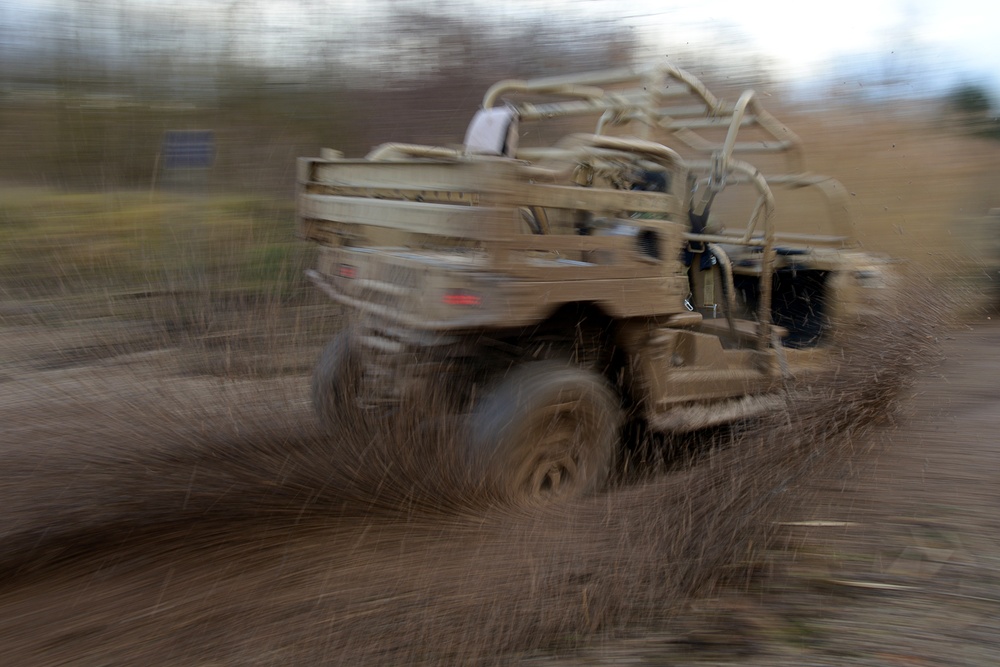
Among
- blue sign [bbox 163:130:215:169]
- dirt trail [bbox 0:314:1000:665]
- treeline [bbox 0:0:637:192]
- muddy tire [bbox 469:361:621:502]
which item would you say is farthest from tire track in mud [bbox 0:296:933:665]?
blue sign [bbox 163:130:215:169]

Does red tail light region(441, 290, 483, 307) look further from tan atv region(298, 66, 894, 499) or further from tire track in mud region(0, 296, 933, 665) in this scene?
tire track in mud region(0, 296, 933, 665)

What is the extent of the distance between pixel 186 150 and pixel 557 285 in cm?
557

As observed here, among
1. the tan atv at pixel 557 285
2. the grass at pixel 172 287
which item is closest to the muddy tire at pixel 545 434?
the tan atv at pixel 557 285

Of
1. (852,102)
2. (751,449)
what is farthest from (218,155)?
(852,102)

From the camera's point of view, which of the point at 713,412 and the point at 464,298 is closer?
the point at 464,298

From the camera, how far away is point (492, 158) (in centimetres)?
353

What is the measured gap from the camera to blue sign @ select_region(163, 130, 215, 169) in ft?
26.2

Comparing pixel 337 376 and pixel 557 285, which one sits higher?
pixel 557 285

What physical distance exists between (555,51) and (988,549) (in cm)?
1010

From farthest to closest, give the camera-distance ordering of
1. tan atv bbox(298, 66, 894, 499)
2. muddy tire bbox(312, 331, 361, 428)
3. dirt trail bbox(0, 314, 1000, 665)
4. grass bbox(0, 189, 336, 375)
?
muddy tire bbox(312, 331, 361, 428) → grass bbox(0, 189, 336, 375) → tan atv bbox(298, 66, 894, 499) → dirt trail bbox(0, 314, 1000, 665)

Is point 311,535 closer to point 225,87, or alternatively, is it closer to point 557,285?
point 557,285

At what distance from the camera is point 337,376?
452cm

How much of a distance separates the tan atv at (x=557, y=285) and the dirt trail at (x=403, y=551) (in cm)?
34

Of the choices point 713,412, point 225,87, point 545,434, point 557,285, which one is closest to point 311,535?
point 545,434
